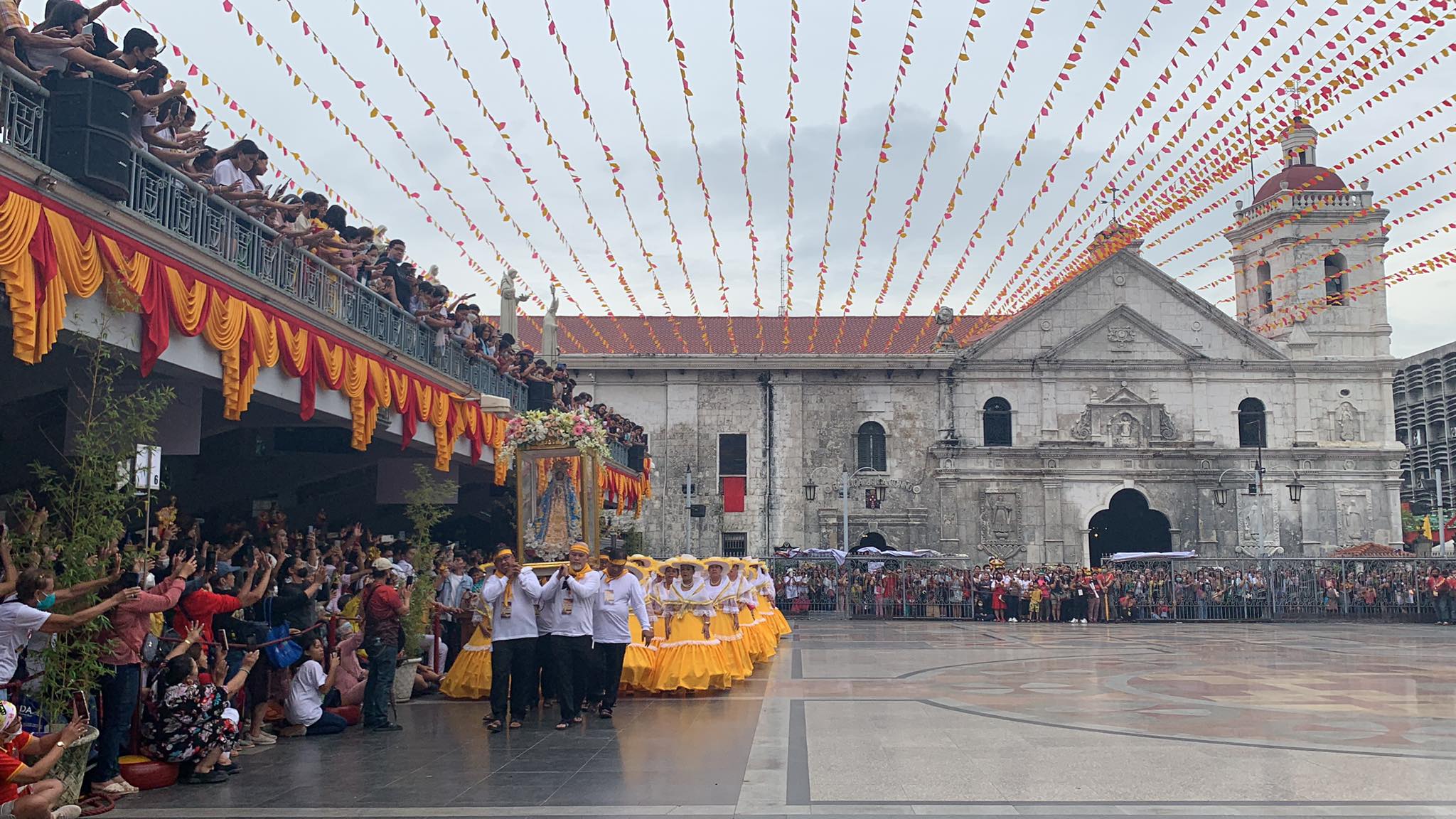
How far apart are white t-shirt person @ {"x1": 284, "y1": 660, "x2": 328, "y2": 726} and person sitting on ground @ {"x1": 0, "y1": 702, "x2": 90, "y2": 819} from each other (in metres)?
4.01

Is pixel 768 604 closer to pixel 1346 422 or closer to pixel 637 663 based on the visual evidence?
pixel 637 663

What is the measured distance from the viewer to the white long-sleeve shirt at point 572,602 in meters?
11.8

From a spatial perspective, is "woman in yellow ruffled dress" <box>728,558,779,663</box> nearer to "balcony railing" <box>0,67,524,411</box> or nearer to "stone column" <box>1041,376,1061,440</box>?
"balcony railing" <box>0,67,524,411</box>

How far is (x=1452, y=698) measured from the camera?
13609 mm

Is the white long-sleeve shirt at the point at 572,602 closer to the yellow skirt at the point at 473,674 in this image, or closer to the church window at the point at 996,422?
the yellow skirt at the point at 473,674

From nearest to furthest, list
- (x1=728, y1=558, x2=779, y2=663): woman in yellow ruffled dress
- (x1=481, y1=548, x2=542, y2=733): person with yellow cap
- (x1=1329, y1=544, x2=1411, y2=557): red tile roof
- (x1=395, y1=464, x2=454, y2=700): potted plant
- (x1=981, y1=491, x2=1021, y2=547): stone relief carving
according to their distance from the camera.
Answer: (x1=481, y1=548, x2=542, y2=733): person with yellow cap
(x1=395, y1=464, x2=454, y2=700): potted plant
(x1=728, y1=558, x2=779, y2=663): woman in yellow ruffled dress
(x1=1329, y1=544, x2=1411, y2=557): red tile roof
(x1=981, y1=491, x2=1021, y2=547): stone relief carving

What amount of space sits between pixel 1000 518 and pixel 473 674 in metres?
32.0

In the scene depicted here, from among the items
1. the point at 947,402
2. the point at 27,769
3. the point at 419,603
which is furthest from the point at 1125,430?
the point at 27,769

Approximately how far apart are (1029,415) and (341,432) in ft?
98.8

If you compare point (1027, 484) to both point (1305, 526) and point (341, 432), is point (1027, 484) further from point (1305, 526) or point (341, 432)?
point (341, 432)

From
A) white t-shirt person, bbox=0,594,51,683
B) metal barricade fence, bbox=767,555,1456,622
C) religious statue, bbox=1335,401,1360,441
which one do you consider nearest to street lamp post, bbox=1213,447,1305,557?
religious statue, bbox=1335,401,1360,441

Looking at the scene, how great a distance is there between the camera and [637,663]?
14.0 m

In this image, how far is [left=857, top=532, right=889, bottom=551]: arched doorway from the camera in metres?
43.7

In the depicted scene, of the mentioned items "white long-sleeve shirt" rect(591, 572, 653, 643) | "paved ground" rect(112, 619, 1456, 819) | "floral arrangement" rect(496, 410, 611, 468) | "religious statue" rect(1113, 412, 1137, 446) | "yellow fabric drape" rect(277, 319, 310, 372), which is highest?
"religious statue" rect(1113, 412, 1137, 446)
